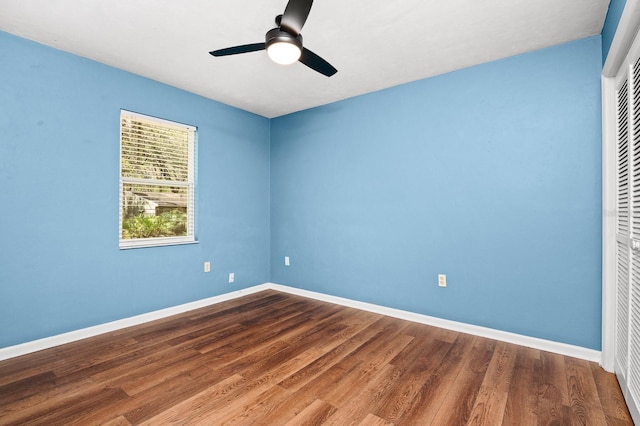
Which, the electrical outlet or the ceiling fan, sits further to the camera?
the electrical outlet

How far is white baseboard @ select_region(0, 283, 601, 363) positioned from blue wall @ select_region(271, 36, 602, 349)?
7cm

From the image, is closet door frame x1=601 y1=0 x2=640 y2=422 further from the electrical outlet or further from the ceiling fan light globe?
the ceiling fan light globe

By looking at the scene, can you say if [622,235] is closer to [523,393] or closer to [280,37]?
[523,393]

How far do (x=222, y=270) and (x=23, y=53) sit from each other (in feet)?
9.03

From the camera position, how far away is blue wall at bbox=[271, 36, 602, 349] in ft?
8.08

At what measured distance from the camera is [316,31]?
2352 millimetres

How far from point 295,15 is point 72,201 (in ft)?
8.25

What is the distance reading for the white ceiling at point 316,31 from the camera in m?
2.08

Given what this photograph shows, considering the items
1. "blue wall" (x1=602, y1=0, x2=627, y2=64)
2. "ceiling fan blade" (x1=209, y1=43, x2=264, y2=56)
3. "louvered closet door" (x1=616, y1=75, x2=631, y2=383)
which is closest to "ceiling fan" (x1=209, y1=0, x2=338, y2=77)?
"ceiling fan blade" (x1=209, y1=43, x2=264, y2=56)

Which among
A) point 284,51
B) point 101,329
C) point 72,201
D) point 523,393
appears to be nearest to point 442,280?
point 523,393

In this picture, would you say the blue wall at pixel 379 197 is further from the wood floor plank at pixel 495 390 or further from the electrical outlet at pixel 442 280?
the wood floor plank at pixel 495 390

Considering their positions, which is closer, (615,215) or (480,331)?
(615,215)

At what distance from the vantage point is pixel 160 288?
333cm

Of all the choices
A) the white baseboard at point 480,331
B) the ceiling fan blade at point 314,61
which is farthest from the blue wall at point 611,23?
the white baseboard at point 480,331
